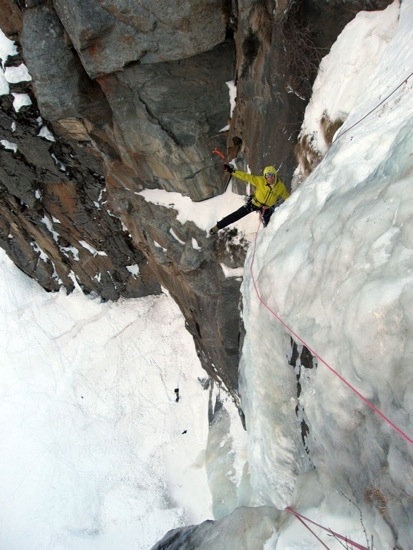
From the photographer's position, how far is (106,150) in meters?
10.4

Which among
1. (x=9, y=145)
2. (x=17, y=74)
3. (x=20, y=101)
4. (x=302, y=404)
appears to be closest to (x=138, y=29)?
(x=17, y=74)

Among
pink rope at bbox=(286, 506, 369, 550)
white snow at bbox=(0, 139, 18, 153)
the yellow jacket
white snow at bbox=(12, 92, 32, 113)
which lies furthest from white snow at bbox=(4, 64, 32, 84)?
pink rope at bbox=(286, 506, 369, 550)

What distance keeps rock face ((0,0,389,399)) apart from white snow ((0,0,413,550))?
63cm

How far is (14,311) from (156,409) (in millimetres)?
6846


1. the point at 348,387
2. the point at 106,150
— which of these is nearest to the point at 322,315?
the point at 348,387

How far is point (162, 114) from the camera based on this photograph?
8953 millimetres

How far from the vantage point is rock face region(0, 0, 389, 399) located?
23.5 feet

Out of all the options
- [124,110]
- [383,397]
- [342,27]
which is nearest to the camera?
[383,397]

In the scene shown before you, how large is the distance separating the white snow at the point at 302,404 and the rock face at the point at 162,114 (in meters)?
0.63

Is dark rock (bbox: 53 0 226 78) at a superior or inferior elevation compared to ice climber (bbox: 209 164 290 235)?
superior

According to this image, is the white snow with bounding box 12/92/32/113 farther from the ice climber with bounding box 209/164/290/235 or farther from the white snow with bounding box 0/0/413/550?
the ice climber with bounding box 209/164/290/235

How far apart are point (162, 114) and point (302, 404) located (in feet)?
23.0

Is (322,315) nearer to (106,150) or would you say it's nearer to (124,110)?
(124,110)

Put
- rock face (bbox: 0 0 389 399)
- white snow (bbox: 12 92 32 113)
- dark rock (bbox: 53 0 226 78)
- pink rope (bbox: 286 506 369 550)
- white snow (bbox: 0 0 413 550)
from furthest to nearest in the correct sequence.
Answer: white snow (bbox: 12 92 32 113) → dark rock (bbox: 53 0 226 78) → rock face (bbox: 0 0 389 399) → pink rope (bbox: 286 506 369 550) → white snow (bbox: 0 0 413 550)
